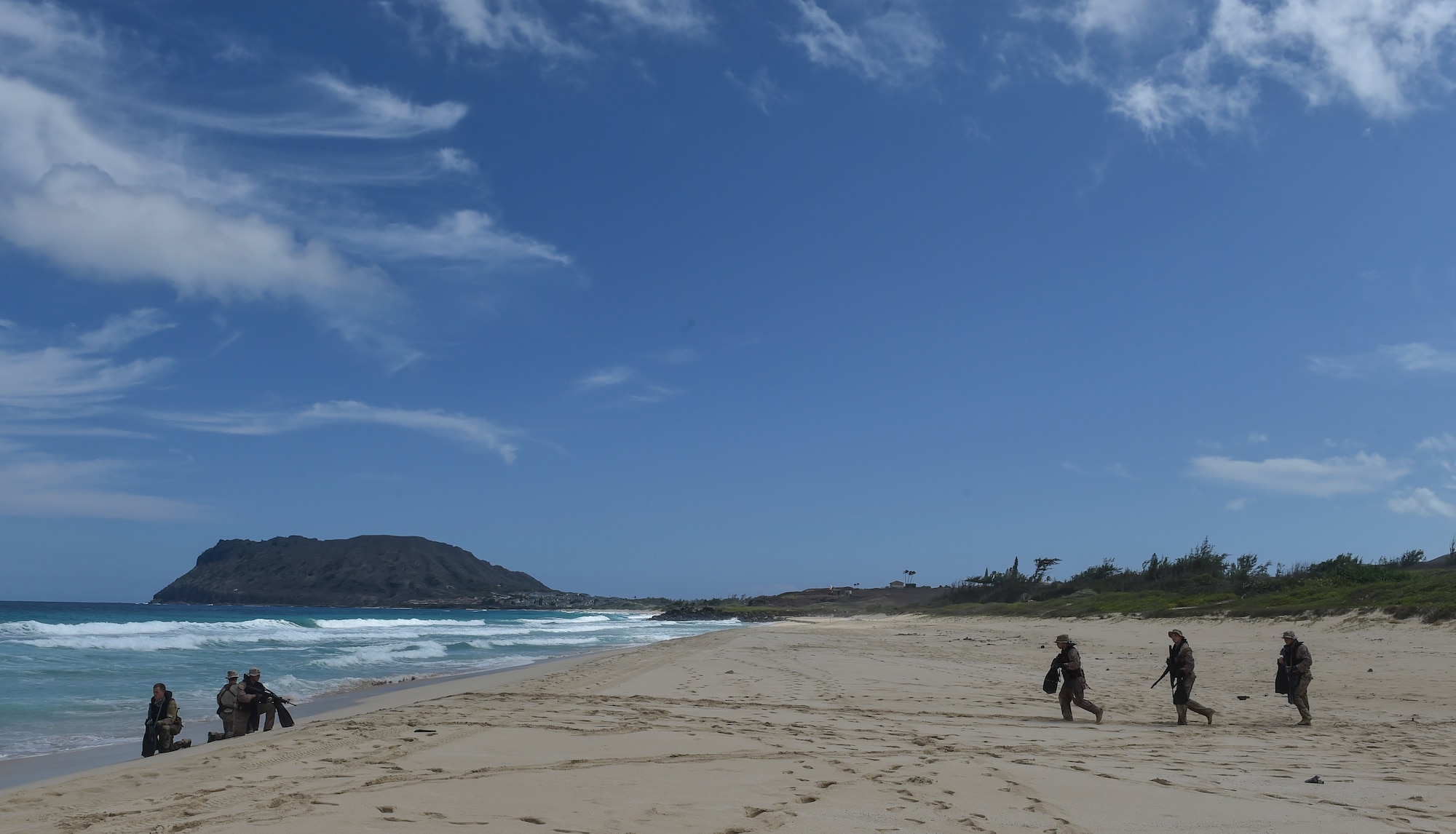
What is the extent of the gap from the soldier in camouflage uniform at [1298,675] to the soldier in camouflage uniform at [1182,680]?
42.4 inches

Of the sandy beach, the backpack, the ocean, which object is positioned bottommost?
the ocean

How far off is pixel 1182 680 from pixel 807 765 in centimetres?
643

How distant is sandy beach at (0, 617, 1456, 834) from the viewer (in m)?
6.46

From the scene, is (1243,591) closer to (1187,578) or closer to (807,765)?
(1187,578)

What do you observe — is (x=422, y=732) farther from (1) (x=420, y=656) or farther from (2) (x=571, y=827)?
(1) (x=420, y=656)

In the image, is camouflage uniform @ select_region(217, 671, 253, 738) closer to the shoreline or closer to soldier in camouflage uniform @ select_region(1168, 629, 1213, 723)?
the shoreline

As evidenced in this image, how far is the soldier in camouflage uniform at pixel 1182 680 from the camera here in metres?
11.9

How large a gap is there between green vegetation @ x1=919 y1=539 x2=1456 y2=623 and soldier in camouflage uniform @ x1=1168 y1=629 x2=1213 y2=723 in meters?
15.5

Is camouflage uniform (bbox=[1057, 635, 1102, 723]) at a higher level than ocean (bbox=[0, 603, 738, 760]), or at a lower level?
higher

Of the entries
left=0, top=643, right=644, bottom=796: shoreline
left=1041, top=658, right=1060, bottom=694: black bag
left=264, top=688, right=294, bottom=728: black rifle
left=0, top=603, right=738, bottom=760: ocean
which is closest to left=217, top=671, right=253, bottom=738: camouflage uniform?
left=264, top=688, right=294, bottom=728: black rifle

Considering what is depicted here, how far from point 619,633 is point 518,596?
478 feet

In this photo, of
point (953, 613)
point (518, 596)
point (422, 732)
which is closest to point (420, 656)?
point (422, 732)

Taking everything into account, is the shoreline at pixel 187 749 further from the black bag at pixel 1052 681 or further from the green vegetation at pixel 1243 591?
the green vegetation at pixel 1243 591

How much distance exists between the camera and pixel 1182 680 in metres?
12.0
